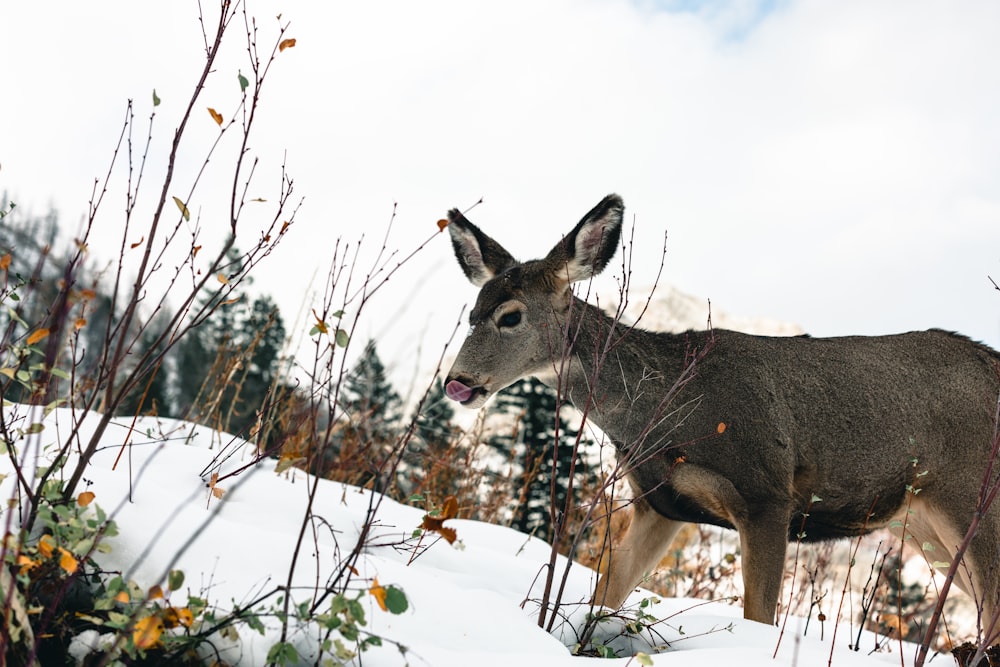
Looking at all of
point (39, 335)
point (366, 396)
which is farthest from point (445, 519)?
point (366, 396)

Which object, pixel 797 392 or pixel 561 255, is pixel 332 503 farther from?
pixel 797 392

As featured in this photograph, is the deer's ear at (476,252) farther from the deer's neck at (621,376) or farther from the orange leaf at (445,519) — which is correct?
the orange leaf at (445,519)

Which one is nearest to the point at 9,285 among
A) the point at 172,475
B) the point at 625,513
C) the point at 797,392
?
the point at 172,475

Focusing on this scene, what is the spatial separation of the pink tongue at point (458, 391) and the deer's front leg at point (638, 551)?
3.89 ft

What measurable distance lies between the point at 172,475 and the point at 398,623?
1532 millimetres

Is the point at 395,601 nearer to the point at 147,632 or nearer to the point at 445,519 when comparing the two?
the point at 445,519

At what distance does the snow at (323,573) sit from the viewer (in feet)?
7.98

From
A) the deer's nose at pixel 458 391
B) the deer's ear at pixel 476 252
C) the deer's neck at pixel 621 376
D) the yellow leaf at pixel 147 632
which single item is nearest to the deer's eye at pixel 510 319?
the deer's neck at pixel 621 376

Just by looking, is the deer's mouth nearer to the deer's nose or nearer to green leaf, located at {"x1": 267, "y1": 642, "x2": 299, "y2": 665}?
the deer's nose

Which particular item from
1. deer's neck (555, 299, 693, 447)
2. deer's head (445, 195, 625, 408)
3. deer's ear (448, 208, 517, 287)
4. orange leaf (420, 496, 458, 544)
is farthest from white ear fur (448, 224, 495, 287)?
orange leaf (420, 496, 458, 544)

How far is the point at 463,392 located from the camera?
4.91m

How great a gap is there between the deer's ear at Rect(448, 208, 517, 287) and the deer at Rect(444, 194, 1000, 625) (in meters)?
0.27

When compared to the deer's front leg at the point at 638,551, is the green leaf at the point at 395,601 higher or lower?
lower

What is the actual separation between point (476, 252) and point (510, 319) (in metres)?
0.80
